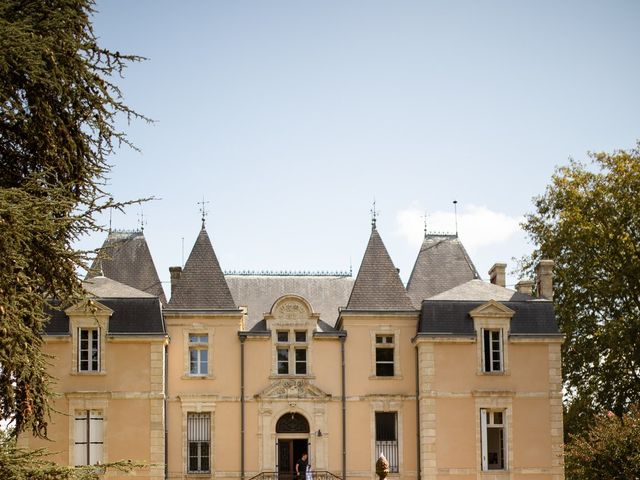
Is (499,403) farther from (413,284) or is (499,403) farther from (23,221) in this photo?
(23,221)

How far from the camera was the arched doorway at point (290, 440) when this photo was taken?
30.2 m

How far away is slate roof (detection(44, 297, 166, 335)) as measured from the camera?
29.3 meters

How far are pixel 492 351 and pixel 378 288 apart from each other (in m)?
3.57

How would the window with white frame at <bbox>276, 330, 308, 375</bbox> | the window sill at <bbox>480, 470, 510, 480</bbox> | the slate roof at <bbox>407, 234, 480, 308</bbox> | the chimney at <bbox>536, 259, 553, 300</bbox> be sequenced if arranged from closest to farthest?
the window sill at <bbox>480, 470, 510, 480</bbox> < the window with white frame at <bbox>276, 330, 308, 375</bbox> < the chimney at <bbox>536, 259, 553, 300</bbox> < the slate roof at <bbox>407, 234, 480, 308</bbox>

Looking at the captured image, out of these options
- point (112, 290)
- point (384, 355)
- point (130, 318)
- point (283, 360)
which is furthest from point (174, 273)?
point (384, 355)

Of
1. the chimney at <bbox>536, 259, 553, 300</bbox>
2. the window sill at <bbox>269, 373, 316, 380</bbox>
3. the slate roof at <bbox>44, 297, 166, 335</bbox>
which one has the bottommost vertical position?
the window sill at <bbox>269, 373, 316, 380</bbox>

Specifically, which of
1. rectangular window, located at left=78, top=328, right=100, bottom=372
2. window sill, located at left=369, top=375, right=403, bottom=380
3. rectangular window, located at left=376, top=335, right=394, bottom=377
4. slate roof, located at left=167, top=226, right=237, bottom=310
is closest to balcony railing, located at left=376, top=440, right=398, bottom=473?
window sill, located at left=369, top=375, right=403, bottom=380

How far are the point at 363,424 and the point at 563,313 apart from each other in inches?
349

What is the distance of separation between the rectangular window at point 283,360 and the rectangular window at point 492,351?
5351 mm

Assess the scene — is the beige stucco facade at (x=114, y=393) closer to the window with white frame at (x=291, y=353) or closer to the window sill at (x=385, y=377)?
the window with white frame at (x=291, y=353)

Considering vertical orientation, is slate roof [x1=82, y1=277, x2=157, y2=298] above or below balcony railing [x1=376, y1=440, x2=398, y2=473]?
above

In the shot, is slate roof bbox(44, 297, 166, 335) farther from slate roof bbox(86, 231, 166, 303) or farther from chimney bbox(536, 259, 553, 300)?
chimney bbox(536, 259, 553, 300)

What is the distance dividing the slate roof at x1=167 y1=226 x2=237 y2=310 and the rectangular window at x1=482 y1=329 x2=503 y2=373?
22.6 ft

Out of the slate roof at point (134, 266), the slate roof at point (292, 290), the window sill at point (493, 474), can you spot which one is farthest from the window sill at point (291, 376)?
the window sill at point (493, 474)
